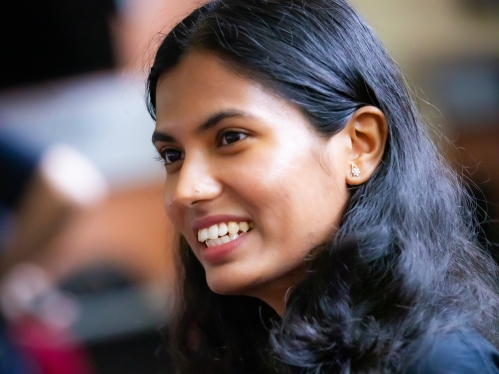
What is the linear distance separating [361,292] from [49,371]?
Answer: 57.4 inches

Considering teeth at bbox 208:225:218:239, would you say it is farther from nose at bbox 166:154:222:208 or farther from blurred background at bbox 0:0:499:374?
blurred background at bbox 0:0:499:374

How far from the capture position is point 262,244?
1.28 meters

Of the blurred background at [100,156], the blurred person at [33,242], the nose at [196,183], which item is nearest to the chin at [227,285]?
the nose at [196,183]

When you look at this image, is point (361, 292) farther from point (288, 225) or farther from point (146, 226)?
point (146, 226)

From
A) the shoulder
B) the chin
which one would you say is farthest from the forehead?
the shoulder

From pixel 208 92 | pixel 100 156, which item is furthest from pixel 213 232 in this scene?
pixel 100 156

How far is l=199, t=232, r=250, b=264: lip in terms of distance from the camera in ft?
4.23

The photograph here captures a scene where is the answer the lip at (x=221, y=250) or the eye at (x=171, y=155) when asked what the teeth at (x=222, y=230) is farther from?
the eye at (x=171, y=155)

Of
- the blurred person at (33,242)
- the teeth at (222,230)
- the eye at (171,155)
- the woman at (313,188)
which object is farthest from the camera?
the blurred person at (33,242)

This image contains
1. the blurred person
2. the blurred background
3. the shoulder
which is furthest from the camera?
the blurred background

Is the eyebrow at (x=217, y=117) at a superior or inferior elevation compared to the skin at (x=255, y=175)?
superior

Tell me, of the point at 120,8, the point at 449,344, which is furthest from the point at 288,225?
the point at 120,8

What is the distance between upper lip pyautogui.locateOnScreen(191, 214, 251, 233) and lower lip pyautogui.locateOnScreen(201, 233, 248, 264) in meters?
0.03

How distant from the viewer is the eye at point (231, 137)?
128cm
